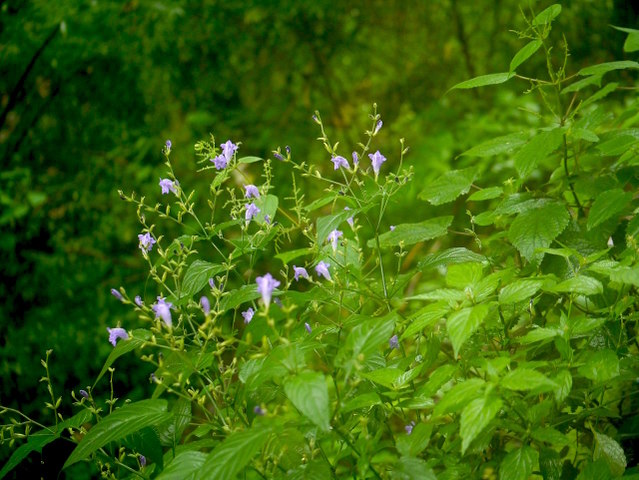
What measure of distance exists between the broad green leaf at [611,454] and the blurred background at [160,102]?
1.06 m

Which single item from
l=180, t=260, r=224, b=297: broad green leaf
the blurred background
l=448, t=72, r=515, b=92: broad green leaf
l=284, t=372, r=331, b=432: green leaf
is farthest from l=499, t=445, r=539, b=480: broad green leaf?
the blurred background

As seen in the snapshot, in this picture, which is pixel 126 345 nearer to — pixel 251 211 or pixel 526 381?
pixel 251 211

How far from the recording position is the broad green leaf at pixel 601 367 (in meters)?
1.00

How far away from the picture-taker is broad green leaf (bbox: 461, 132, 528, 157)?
136 cm

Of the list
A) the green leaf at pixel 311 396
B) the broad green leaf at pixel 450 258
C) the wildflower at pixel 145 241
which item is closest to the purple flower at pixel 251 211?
the wildflower at pixel 145 241

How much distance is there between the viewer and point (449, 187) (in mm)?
1439

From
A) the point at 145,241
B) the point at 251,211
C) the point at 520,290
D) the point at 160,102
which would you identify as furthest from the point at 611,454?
the point at 160,102

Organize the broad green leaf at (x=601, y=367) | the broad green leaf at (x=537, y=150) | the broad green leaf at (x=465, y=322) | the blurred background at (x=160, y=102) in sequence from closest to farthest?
the broad green leaf at (x=465, y=322), the broad green leaf at (x=601, y=367), the broad green leaf at (x=537, y=150), the blurred background at (x=160, y=102)

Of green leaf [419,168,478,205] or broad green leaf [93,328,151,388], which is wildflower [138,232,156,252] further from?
green leaf [419,168,478,205]

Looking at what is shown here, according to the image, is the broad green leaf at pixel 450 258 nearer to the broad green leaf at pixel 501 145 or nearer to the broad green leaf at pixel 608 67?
the broad green leaf at pixel 501 145

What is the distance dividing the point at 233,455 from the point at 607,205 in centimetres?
77

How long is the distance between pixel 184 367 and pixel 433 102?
11.0ft

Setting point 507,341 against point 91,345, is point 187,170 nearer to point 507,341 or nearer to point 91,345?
point 91,345

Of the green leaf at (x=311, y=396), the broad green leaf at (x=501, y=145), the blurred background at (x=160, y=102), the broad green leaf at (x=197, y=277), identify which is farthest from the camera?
the blurred background at (x=160, y=102)
